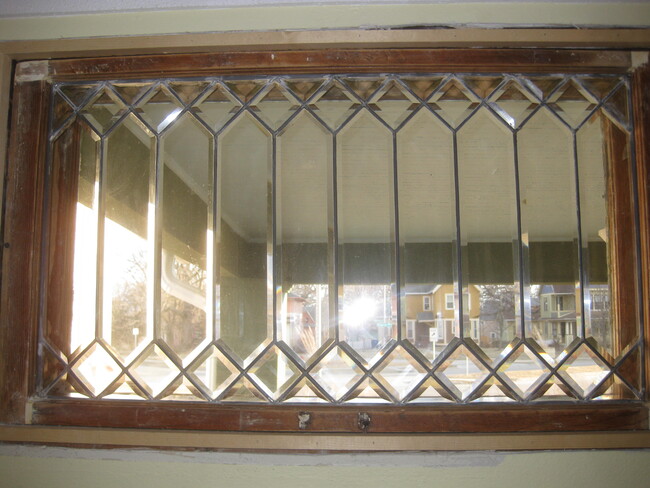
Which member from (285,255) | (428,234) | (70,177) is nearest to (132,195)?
(70,177)

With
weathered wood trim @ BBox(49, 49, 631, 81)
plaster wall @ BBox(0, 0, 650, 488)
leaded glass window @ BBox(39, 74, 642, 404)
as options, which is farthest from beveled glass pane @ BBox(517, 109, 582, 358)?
plaster wall @ BBox(0, 0, 650, 488)

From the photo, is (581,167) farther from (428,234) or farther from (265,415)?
(265,415)

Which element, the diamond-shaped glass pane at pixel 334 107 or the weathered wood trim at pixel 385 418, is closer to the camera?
the weathered wood trim at pixel 385 418

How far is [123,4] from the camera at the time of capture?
1045 mm

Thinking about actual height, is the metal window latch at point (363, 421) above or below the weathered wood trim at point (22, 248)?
below

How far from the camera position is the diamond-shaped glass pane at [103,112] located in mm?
1095

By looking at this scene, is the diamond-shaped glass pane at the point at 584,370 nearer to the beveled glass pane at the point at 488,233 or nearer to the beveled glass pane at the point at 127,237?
the beveled glass pane at the point at 488,233

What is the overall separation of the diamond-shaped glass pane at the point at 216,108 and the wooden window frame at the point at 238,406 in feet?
0.18

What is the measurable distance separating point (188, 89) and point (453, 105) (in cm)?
57

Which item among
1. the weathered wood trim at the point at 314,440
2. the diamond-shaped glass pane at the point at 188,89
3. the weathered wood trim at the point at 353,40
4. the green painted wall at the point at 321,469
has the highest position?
the weathered wood trim at the point at 353,40

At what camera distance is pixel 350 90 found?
1054mm

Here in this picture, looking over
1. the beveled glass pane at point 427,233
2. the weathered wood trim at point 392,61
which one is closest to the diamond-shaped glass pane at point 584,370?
the beveled glass pane at point 427,233

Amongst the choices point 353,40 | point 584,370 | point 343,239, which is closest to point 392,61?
point 353,40

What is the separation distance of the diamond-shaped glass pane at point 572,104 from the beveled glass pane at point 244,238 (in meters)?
0.62
